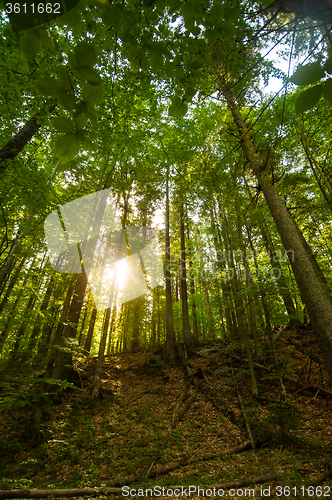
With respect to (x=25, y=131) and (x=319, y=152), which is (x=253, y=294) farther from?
(x=319, y=152)

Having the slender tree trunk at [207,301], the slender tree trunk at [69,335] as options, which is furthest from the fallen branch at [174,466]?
the slender tree trunk at [207,301]

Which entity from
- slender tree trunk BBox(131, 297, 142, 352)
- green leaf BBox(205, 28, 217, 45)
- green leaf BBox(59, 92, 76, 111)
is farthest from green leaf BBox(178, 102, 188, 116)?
slender tree trunk BBox(131, 297, 142, 352)

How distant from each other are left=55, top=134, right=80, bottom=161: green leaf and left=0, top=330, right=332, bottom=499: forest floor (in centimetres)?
419

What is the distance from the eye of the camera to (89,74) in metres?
0.71

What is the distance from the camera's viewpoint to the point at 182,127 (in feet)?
37.3

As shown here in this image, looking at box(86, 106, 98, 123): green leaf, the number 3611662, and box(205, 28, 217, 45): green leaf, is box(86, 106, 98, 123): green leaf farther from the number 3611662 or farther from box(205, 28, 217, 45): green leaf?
box(205, 28, 217, 45): green leaf

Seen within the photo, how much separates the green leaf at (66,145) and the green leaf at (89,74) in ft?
0.63

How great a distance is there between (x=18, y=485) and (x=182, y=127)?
13.6 meters

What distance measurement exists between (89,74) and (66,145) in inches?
9.8

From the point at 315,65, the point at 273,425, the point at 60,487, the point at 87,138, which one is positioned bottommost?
the point at 60,487

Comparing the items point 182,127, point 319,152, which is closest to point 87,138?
point 319,152

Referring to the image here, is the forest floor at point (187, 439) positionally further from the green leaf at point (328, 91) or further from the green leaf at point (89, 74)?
the green leaf at point (89, 74)

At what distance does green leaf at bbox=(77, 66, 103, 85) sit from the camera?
0.70 meters

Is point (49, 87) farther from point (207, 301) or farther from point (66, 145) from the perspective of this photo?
point (207, 301)
